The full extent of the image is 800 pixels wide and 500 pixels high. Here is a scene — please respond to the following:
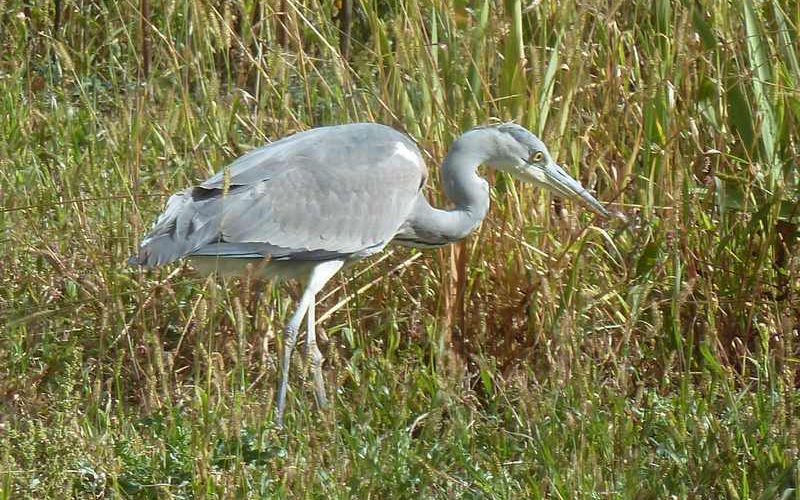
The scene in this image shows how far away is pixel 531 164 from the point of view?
4.11 metres

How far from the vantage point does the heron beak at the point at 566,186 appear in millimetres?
4129

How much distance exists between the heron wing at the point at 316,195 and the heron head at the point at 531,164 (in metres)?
0.28

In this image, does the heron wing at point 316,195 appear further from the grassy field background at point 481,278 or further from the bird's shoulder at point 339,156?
the grassy field background at point 481,278

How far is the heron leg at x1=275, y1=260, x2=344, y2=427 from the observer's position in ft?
11.9

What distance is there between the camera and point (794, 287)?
3.66 m

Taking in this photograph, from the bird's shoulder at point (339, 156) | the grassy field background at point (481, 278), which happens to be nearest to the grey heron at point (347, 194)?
the bird's shoulder at point (339, 156)

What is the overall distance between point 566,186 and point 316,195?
803 millimetres

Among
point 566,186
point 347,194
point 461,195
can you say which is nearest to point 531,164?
point 566,186

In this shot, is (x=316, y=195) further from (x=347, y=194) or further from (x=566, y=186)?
(x=566, y=186)

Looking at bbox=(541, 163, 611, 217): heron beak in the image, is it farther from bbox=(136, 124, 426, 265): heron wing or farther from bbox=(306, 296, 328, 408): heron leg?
bbox=(306, 296, 328, 408): heron leg

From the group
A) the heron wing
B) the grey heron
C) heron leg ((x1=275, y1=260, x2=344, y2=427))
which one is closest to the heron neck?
the grey heron

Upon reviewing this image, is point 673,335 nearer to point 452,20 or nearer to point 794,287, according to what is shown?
point 794,287

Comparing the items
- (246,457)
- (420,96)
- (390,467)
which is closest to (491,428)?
(390,467)

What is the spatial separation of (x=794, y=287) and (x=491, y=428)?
975mm
